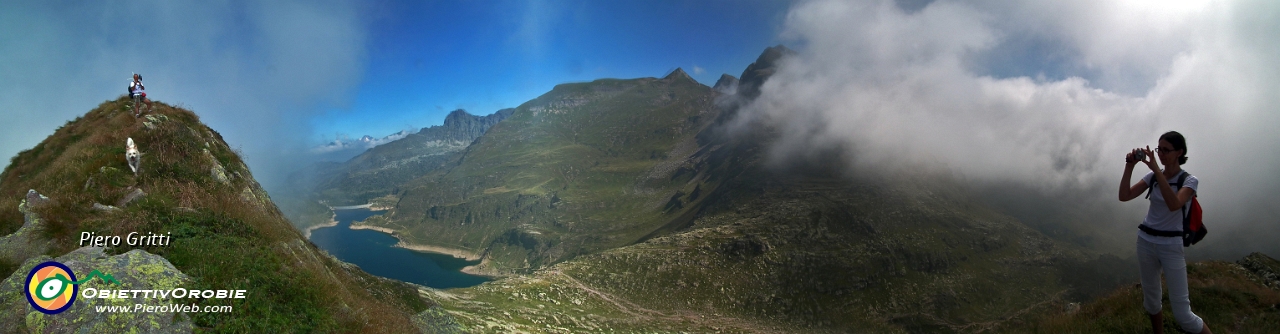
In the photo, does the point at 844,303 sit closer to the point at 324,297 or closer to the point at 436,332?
the point at 436,332

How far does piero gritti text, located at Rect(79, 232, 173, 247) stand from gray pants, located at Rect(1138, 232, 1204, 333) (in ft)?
67.2

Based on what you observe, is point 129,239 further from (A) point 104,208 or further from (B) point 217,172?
(B) point 217,172

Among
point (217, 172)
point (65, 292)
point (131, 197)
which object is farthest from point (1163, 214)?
point (217, 172)

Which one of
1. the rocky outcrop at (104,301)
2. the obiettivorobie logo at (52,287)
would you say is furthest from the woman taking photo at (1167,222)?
the obiettivorobie logo at (52,287)

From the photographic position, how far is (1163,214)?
794 centimetres

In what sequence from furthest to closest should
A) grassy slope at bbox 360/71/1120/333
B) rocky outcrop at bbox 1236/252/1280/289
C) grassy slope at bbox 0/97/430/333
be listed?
grassy slope at bbox 360/71/1120/333
rocky outcrop at bbox 1236/252/1280/289
grassy slope at bbox 0/97/430/333

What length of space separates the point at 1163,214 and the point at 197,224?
2138cm

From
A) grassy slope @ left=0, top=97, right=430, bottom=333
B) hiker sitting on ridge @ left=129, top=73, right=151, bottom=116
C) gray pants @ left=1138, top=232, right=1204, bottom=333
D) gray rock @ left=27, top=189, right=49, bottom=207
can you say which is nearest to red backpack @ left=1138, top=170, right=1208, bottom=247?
gray pants @ left=1138, top=232, right=1204, bottom=333

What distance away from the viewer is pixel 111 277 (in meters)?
8.59

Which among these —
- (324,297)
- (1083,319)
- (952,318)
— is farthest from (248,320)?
(952,318)

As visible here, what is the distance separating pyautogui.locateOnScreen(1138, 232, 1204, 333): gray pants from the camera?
802cm

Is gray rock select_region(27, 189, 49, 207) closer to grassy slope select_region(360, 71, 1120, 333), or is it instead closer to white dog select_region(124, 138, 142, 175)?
white dog select_region(124, 138, 142, 175)

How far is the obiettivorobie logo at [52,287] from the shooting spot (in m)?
8.07

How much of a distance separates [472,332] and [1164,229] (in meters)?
29.8
